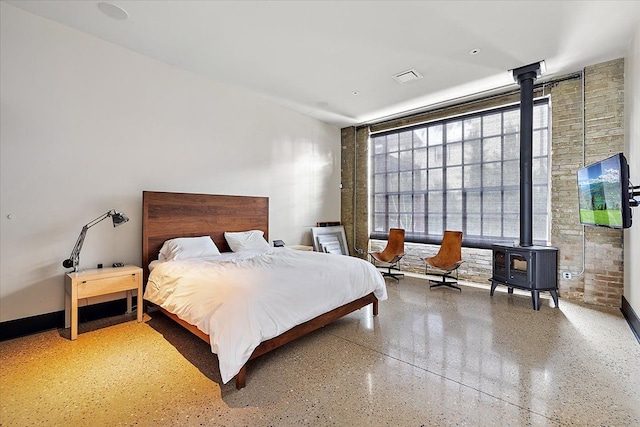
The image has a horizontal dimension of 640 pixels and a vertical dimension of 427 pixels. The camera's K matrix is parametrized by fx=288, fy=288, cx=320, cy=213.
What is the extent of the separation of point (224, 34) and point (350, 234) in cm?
466

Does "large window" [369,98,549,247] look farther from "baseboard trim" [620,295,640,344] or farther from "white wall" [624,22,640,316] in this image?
"baseboard trim" [620,295,640,344]

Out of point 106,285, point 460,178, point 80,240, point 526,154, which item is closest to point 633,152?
point 526,154

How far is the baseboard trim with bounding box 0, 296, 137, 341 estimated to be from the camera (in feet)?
9.28

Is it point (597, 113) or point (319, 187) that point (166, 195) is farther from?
point (597, 113)

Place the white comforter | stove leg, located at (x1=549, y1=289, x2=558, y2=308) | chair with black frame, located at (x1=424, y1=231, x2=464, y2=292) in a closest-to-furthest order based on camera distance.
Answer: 1. the white comforter
2. stove leg, located at (x1=549, y1=289, x2=558, y2=308)
3. chair with black frame, located at (x1=424, y1=231, x2=464, y2=292)

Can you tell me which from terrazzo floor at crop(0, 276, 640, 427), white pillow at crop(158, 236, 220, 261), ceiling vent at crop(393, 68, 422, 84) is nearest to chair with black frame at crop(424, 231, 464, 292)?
terrazzo floor at crop(0, 276, 640, 427)

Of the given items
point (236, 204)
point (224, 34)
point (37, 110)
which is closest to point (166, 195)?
point (236, 204)

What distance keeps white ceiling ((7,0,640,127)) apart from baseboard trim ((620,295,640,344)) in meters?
3.07

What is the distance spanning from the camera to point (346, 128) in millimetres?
6832

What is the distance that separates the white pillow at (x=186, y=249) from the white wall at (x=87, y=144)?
43 centimetres

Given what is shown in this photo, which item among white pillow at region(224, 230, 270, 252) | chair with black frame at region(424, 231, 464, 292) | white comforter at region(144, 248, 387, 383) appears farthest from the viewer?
chair with black frame at region(424, 231, 464, 292)

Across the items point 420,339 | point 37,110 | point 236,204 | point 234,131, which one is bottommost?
point 420,339

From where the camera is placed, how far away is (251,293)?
2.21 meters

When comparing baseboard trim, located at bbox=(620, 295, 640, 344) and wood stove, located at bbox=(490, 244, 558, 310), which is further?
wood stove, located at bbox=(490, 244, 558, 310)
